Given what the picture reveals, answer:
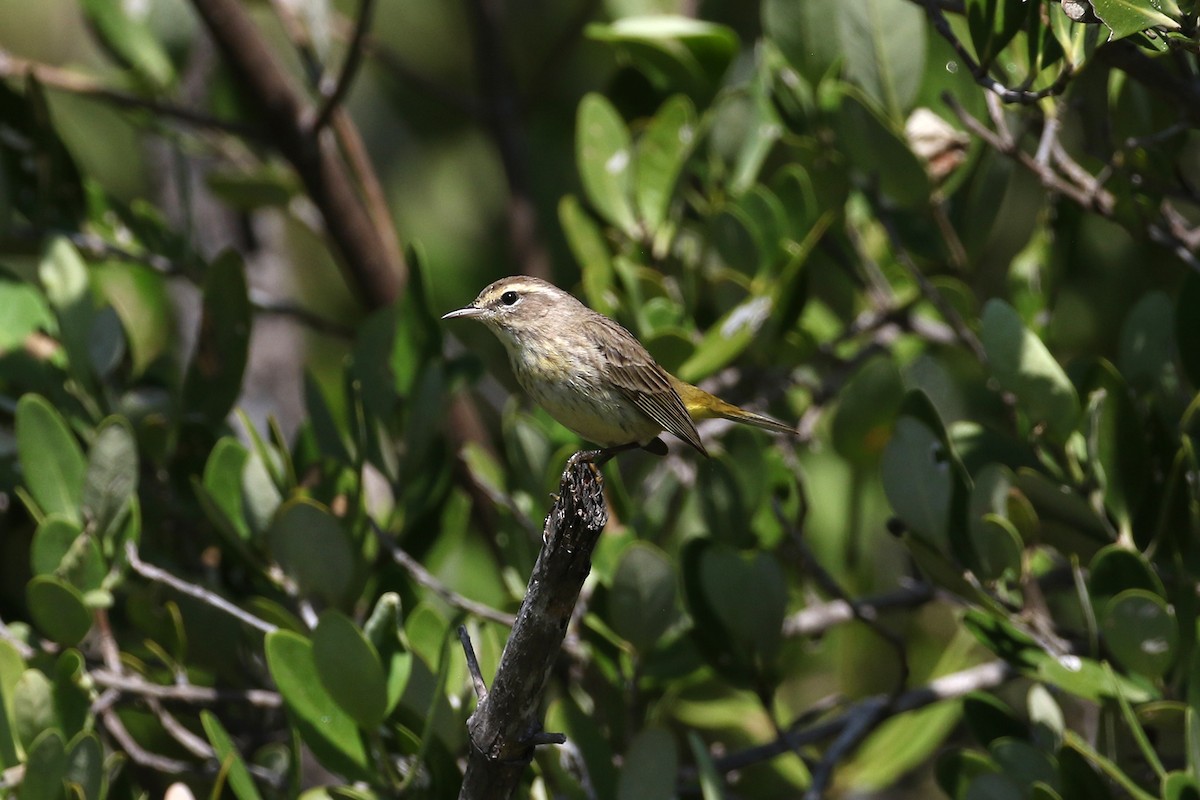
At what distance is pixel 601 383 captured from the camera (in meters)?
3.62

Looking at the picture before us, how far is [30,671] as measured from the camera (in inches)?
118

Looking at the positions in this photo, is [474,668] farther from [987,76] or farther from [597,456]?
[987,76]

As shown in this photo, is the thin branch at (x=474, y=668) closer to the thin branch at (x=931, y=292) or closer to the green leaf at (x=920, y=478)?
the green leaf at (x=920, y=478)

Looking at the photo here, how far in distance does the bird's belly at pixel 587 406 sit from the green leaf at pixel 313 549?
0.68 meters

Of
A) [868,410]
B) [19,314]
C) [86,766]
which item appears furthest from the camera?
[19,314]

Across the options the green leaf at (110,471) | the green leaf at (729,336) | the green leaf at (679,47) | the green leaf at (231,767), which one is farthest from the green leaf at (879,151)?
the green leaf at (231,767)

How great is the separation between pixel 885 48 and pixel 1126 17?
1.51 metres

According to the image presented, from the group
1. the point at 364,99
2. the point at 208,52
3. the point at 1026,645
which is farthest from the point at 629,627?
the point at 364,99

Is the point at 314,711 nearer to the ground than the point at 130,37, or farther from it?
nearer to the ground

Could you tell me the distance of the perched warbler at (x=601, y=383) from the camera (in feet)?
11.8

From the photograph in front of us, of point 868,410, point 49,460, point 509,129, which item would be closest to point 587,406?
point 868,410

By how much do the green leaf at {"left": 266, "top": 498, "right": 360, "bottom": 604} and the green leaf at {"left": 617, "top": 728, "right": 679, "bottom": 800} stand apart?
0.86 meters

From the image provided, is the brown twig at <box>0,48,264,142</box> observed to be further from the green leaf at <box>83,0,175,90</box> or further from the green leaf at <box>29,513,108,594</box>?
the green leaf at <box>29,513,108,594</box>

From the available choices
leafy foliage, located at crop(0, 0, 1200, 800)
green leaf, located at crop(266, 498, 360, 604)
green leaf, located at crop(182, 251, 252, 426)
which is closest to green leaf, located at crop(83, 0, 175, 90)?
leafy foliage, located at crop(0, 0, 1200, 800)
